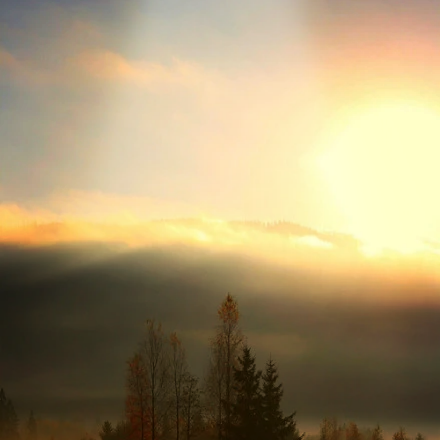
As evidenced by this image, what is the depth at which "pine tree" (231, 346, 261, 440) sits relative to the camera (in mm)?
87500

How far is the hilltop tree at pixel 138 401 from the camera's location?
110156mm

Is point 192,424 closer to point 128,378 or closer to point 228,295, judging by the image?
point 128,378

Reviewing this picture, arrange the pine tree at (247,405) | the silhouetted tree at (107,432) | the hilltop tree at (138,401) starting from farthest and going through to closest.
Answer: the silhouetted tree at (107,432)
the hilltop tree at (138,401)
the pine tree at (247,405)

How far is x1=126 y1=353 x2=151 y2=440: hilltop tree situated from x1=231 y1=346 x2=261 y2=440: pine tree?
24785 millimetres

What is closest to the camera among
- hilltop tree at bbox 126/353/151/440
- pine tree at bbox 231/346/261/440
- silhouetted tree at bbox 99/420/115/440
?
pine tree at bbox 231/346/261/440

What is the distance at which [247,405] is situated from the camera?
3462 inches

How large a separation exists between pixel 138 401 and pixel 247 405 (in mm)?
29698

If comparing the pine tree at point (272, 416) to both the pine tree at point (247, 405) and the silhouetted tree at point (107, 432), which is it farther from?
the silhouetted tree at point (107, 432)

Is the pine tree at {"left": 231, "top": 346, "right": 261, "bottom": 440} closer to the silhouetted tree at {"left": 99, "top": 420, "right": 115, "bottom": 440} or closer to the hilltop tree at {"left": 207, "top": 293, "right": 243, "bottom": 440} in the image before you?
the hilltop tree at {"left": 207, "top": 293, "right": 243, "bottom": 440}

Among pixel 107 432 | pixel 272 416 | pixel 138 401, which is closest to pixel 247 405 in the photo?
pixel 272 416

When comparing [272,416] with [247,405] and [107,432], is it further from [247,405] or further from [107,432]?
[107,432]

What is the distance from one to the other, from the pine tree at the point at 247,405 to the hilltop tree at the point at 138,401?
→ 81.3 ft

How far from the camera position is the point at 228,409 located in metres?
91.5

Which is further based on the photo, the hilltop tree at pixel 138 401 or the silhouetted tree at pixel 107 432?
the silhouetted tree at pixel 107 432
